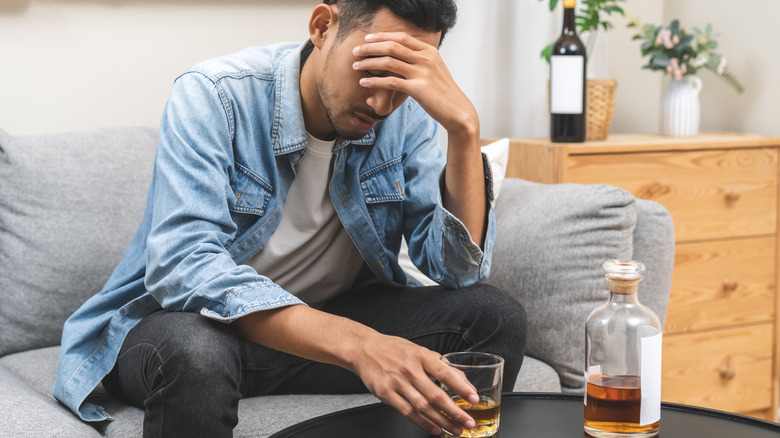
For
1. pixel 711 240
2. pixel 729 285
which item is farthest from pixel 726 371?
pixel 711 240

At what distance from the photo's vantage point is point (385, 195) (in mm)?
1367

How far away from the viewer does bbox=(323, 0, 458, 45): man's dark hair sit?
1.13 meters

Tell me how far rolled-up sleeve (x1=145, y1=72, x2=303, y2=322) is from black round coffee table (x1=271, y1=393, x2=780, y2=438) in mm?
176

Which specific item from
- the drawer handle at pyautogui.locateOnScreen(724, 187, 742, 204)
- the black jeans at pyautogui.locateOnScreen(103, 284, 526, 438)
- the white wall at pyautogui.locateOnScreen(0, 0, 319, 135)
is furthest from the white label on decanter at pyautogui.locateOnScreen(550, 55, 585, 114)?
the black jeans at pyautogui.locateOnScreen(103, 284, 526, 438)

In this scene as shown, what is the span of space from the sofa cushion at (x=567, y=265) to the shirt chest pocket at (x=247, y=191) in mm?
563

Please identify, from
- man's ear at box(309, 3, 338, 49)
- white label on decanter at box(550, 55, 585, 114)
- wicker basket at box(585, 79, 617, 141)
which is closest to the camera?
man's ear at box(309, 3, 338, 49)

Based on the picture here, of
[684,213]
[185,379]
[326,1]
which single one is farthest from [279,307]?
[684,213]

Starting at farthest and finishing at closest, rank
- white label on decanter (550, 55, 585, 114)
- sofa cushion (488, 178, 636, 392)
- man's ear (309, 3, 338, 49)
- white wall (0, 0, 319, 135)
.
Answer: white label on decanter (550, 55, 585, 114), white wall (0, 0, 319, 135), sofa cushion (488, 178, 636, 392), man's ear (309, 3, 338, 49)

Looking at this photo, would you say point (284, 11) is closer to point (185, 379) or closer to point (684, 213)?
point (684, 213)

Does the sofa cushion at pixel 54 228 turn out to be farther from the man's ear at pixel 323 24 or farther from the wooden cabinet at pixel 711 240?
the wooden cabinet at pixel 711 240

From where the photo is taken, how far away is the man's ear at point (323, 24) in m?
1.20

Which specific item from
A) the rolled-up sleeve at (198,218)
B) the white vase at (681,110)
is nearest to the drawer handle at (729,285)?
the white vase at (681,110)

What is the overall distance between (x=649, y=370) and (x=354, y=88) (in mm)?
584

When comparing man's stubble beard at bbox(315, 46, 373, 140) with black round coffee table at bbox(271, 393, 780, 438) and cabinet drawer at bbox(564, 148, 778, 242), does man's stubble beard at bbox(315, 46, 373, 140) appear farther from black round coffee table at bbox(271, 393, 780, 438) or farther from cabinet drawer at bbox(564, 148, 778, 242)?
cabinet drawer at bbox(564, 148, 778, 242)
